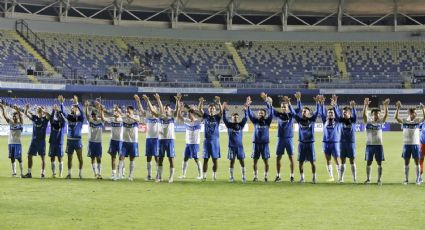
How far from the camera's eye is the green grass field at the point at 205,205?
1252 cm

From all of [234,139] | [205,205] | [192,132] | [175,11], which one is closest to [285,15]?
[175,11]

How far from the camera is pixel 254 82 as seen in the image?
7262cm

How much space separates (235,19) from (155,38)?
383 inches

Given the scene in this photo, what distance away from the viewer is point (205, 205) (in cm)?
1501

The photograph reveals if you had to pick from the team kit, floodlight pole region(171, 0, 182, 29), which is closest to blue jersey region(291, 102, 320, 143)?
the team kit

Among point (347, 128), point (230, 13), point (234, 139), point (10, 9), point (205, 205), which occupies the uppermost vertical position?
point (230, 13)

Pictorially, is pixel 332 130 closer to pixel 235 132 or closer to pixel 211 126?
pixel 235 132

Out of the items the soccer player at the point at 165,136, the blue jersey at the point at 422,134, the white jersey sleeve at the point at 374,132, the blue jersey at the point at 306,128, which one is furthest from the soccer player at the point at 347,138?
the soccer player at the point at 165,136

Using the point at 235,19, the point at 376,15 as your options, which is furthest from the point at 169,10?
the point at 376,15

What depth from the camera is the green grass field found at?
12.5 m

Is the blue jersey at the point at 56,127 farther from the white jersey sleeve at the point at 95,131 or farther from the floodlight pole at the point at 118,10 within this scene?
the floodlight pole at the point at 118,10

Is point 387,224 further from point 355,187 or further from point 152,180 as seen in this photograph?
point 152,180

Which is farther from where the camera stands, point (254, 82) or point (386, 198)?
point (254, 82)

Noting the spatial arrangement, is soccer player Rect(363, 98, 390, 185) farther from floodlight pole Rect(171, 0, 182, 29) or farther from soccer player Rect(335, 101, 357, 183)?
floodlight pole Rect(171, 0, 182, 29)
